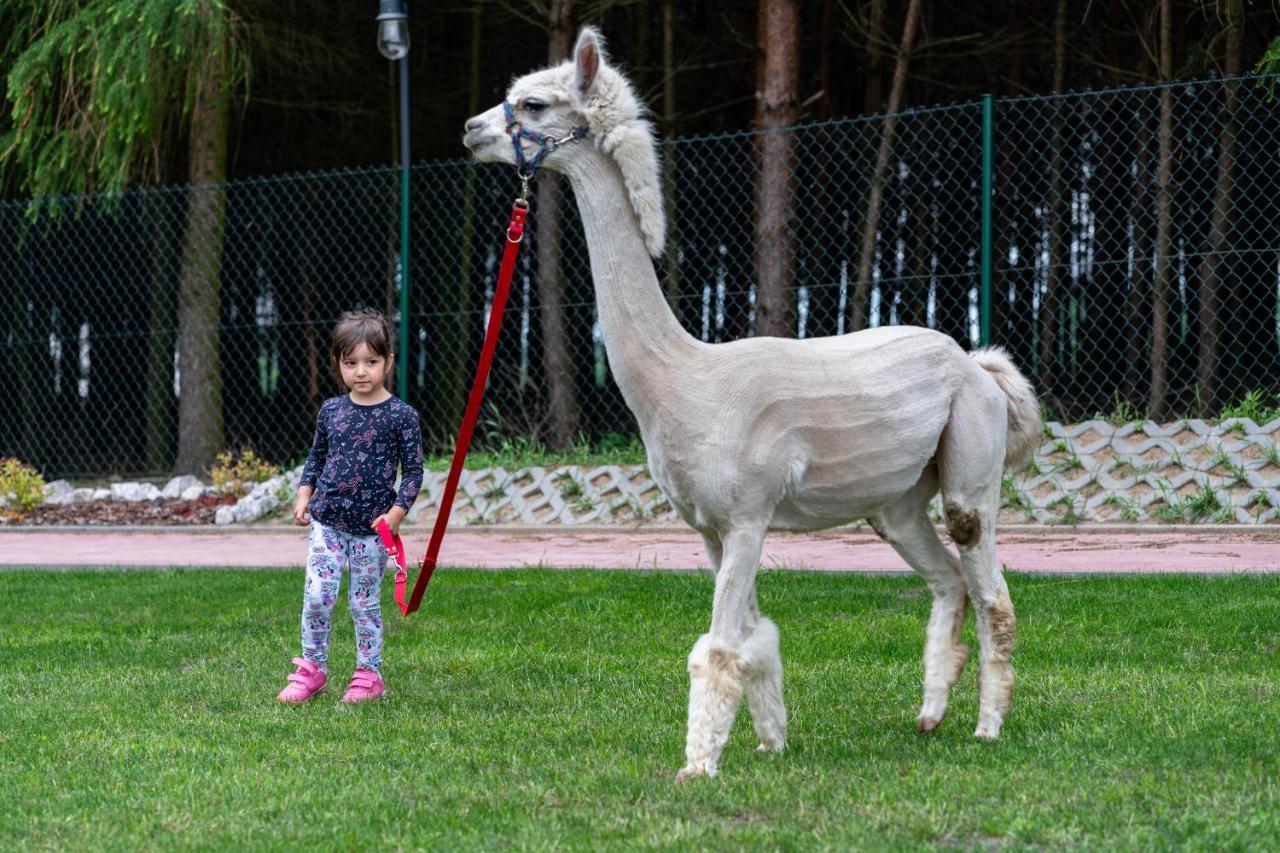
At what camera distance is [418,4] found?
1881 centimetres

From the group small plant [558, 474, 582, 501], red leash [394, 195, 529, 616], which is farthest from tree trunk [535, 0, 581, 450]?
red leash [394, 195, 529, 616]

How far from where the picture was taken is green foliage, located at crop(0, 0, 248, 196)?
13.6 meters

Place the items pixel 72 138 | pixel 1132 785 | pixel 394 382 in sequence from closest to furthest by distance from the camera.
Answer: pixel 1132 785
pixel 72 138
pixel 394 382

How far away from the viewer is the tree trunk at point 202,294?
48.7 ft

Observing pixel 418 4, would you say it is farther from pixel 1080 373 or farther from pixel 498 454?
pixel 1080 373

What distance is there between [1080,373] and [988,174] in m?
4.74

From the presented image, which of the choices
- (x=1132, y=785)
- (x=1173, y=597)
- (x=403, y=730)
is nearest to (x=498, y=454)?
(x=1173, y=597)

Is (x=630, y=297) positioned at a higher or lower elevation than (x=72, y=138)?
lower

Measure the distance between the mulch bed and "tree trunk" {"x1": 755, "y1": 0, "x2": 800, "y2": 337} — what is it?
4.99m

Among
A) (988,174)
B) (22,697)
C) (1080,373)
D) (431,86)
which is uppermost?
(431,86)

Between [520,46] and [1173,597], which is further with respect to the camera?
[520,46]

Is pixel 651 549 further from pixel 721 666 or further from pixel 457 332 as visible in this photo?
pixel 457 332

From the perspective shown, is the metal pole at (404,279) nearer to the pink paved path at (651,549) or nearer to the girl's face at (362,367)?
the pink paved path at (651,549)

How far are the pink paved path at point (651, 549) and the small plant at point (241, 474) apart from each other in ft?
4.39
